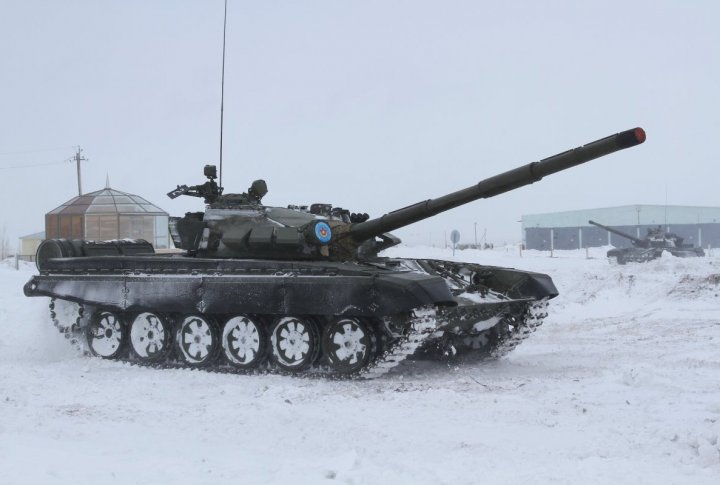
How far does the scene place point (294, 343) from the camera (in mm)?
11227

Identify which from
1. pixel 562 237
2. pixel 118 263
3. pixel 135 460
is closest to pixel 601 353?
pixel 118 263

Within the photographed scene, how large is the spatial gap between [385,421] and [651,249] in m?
34.1

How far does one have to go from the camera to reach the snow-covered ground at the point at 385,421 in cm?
602

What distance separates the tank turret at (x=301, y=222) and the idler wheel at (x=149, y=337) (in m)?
1.19

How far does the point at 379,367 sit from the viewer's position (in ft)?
34.7

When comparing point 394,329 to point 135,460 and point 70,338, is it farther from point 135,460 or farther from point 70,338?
point 70,338

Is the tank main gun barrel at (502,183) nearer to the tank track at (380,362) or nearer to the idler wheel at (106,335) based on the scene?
the tank track at (380,362)

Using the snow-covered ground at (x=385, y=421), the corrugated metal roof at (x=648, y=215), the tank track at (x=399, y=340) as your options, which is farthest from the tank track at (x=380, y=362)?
the corrugated metal roof at (x=648, y=215)

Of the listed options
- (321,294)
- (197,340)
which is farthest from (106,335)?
(321,294)

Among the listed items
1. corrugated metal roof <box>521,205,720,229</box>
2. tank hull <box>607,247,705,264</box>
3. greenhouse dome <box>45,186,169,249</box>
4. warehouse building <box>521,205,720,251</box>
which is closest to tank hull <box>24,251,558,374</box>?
greenhouse dome <box>45,186,169,249</box>

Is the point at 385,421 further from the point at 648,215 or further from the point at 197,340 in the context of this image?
the point at 648,215

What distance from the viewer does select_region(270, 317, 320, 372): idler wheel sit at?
1106 centimetres

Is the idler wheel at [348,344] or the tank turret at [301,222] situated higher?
the tank turret at [301,222]

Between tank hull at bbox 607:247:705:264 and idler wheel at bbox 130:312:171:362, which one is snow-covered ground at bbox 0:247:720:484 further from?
tank hull at bbox 607:247:705:264
